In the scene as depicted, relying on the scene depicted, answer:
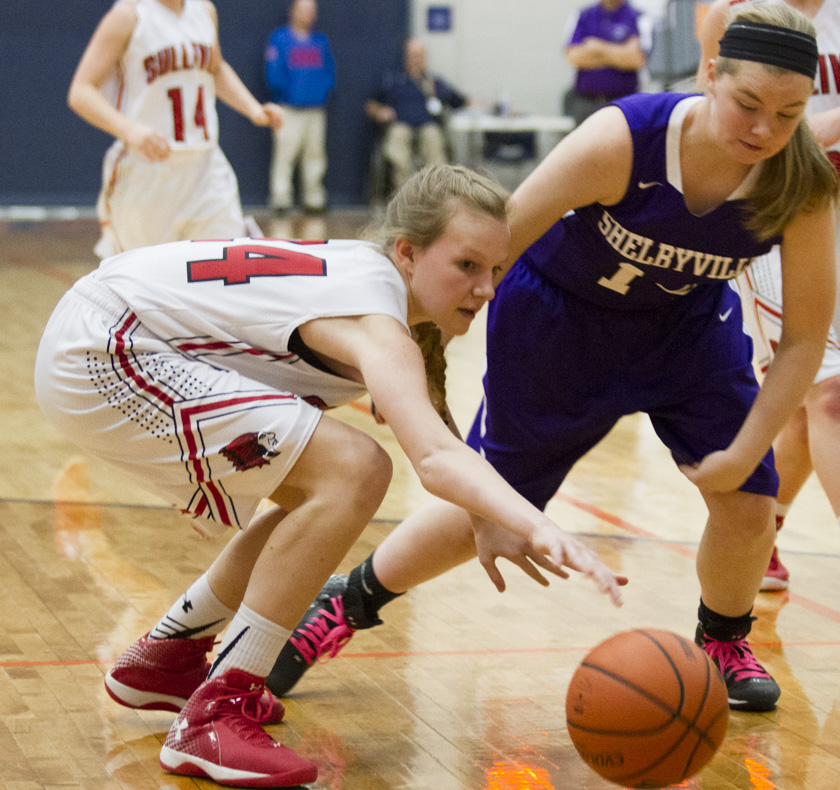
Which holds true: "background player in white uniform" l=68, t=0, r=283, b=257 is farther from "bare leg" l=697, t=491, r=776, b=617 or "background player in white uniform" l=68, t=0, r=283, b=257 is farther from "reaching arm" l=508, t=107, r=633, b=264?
"bare leg" l=697, t=491, r=776, b=617

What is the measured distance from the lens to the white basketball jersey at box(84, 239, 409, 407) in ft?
7.43

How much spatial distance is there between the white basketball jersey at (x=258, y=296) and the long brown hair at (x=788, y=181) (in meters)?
0.73

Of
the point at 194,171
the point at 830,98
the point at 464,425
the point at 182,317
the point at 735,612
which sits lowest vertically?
the point at 464,425

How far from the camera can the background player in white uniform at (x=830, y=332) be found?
315cm

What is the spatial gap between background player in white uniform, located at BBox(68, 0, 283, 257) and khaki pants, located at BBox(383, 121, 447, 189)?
887 cm

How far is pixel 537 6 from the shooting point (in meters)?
15.7

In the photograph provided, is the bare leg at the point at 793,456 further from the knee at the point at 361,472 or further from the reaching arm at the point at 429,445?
the reaching arm at the point at 429,445

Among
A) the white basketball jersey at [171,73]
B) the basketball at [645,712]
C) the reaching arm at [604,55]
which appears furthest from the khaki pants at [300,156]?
the basketball at [645,712]

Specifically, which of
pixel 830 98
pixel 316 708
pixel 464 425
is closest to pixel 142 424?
pixel 316 708

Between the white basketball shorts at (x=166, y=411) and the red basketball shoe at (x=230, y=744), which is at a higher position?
the white basketball shorts at (x=166, y=411)

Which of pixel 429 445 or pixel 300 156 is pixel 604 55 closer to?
pixel 300 156

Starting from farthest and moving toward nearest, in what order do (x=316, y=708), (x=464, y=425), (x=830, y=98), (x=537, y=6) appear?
(x=537, y=6), (x=464, y=425), (x=830, y=98), (x=316, y=708)

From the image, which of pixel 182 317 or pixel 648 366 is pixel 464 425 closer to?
pixel 648 366

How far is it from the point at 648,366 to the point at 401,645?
94 cm
